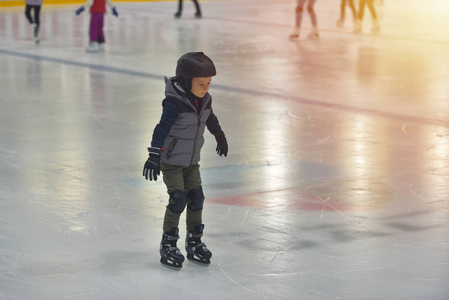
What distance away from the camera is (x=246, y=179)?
6371mm

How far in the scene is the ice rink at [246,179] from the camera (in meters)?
4.33

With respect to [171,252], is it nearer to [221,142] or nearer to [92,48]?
[221,142]

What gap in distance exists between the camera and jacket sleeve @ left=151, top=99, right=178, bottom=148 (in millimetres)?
4250

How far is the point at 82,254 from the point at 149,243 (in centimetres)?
39

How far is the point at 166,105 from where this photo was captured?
170 inches

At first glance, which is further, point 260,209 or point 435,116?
point 435,116

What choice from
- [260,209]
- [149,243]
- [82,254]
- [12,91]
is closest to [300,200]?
[260,209]

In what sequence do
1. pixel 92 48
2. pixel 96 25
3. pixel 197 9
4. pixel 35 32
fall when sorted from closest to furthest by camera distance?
pixel 92 48, pixel 96 25, pixel 35 32, pixel 197 9

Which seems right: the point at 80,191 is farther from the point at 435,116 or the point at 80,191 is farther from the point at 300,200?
the point at 435,116


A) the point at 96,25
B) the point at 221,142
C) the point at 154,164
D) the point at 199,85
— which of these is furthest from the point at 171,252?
the point at 96,25

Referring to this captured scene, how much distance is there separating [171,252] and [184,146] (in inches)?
20.9

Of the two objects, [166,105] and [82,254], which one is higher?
[166,105]

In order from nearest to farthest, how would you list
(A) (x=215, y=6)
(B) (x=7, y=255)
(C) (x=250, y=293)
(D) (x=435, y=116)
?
(C) (x=250, y=293) < (B) (x=7, y=255) < (D) (x=435, y=116) < (A) (x=215, y=6)

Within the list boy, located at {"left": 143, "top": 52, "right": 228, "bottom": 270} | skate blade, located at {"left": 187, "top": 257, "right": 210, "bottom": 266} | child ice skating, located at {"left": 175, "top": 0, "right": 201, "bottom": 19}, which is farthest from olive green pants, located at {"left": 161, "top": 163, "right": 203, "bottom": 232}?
child ice skating, located at {"left": 175, "top": 0, "right": 201, "bottom": 19}
